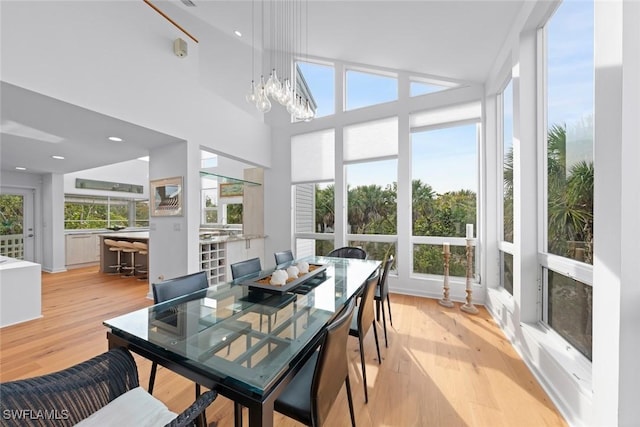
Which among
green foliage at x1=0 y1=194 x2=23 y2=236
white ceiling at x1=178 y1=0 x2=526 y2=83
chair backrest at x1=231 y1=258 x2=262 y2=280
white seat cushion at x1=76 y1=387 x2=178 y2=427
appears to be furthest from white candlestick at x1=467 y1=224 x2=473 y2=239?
green foliage at x1=0 y1=194 x2=23 y2=236

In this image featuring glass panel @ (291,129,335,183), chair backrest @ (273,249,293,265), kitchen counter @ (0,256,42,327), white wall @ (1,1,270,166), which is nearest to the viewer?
white wall @ (1,1,270,166)

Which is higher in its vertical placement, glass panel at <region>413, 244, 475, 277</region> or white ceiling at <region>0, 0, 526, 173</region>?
white ceiling at <region>0, 0, 526, 173</region>

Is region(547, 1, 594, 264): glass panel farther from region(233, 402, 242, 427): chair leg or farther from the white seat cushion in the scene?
the white seat cushion

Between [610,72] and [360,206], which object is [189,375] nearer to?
[610,72]

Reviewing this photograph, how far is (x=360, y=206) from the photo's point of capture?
4.27m

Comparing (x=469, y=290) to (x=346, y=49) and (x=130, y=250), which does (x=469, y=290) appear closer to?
(x=346, y=49)

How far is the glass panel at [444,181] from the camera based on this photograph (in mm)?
3523

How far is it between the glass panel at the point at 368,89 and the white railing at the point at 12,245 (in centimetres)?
765

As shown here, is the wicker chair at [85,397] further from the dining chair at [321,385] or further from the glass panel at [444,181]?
the glass panel at [444,181]

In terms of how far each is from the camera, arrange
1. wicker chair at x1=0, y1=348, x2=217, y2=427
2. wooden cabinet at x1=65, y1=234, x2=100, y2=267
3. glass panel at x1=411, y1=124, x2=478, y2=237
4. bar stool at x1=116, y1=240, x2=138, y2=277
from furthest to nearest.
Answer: wooden cabinet at x1=65, y1=234, x2=100, y2=267, bar stool at x1=116, y1=240, x2=138, y2=277, glass panel at x1=411, y1=124, x2=478, y2=237, wicker chair at x1=0, y1=348, x2=217, y2=427

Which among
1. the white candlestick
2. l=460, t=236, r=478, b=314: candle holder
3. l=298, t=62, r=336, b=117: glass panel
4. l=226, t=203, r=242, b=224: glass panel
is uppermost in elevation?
l=298, t=62, r=336, b=117: glass panel

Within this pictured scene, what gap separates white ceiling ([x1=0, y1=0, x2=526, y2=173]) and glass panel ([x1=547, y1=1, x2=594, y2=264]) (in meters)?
0.63

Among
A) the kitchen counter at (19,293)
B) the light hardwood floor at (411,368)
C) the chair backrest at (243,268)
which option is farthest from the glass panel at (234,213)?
the chair backrest at (243,268)

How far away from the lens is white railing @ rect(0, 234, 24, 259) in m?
5.20
